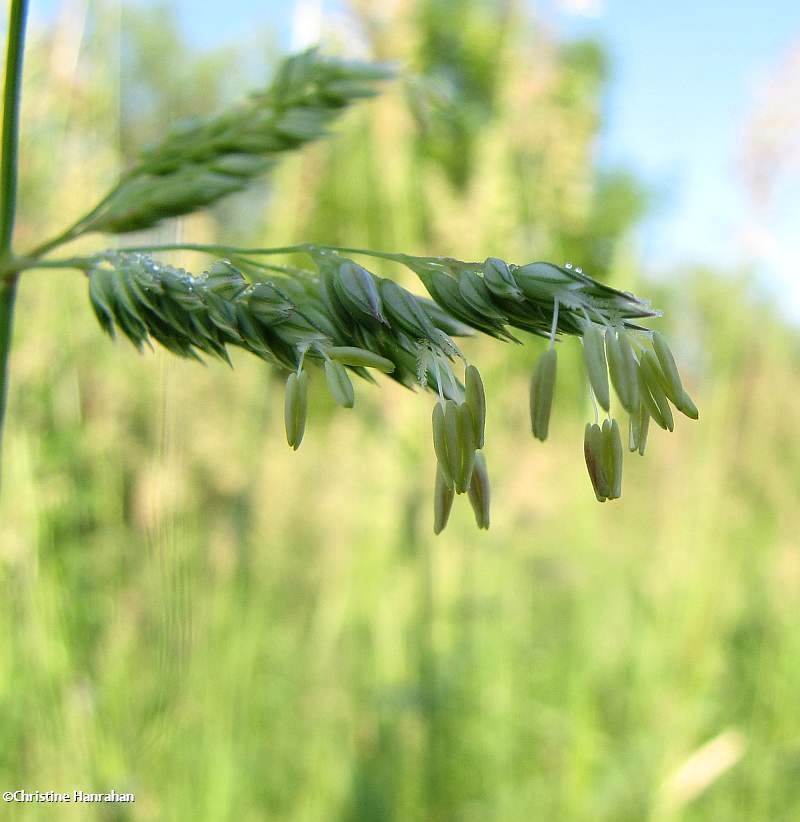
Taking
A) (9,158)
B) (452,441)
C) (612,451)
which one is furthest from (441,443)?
(9,158)

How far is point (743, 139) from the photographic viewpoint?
2.48 meters

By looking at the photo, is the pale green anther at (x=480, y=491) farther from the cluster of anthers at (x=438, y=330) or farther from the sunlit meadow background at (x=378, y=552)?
the sunlit meadow background at (x=378, y=552)

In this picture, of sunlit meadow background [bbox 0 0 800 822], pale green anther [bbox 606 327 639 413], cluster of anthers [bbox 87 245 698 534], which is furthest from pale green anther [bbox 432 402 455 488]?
sunlit meadow background [bbox 0 0 800 822]

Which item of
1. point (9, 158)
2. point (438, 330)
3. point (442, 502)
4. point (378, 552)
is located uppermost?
point (9, 158)

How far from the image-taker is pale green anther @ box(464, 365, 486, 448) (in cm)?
51

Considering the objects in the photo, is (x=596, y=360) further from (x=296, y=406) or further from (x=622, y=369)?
(x=296, y=406)

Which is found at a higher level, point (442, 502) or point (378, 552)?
point (442, 502)

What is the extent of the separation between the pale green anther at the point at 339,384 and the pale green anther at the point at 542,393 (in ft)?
0.39

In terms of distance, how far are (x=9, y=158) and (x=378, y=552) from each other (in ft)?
5.84

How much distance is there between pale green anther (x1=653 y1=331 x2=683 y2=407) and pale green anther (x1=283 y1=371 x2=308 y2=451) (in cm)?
22

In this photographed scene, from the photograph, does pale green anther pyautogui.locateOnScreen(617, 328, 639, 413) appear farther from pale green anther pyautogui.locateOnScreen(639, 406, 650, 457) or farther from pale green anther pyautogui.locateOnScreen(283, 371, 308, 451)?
pale green anther pyautogui.locateOnScreen(283, 371, 308, 451)

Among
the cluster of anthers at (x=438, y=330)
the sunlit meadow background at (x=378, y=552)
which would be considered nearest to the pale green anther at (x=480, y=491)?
the cluster of anthers at (x=438, y=330)

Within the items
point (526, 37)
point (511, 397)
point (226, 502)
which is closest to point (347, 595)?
point (226, 502)

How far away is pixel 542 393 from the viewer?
534mm
